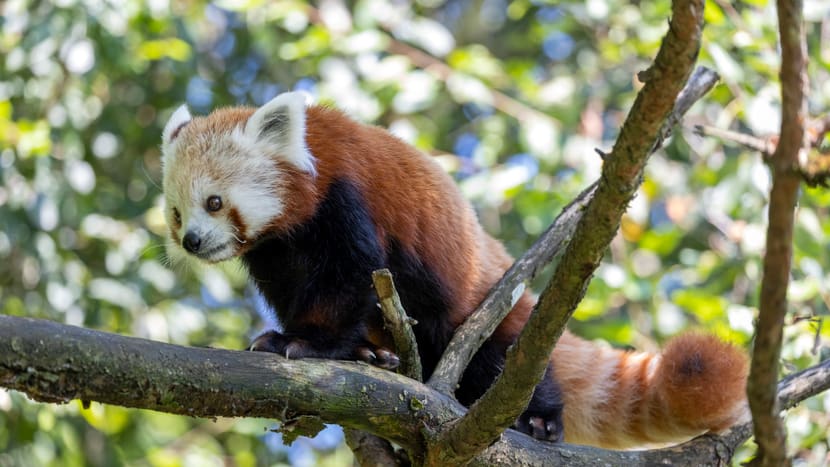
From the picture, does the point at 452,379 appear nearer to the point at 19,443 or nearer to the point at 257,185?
the point at 257,185

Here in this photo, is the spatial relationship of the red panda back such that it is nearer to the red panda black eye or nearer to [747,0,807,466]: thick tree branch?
the red panda black eye

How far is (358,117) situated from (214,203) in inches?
46.8

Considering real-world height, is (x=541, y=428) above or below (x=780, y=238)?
below

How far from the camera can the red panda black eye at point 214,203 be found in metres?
3.59

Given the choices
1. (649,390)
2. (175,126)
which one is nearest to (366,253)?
(175,126)

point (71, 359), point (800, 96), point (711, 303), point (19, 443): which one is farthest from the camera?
point (19, 443)

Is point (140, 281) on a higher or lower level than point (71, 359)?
lower

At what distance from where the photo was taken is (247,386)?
8.02ft

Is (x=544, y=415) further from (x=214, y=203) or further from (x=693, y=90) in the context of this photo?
(x=214, y=203)

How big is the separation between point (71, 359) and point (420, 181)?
1.81 m

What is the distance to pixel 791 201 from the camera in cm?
157

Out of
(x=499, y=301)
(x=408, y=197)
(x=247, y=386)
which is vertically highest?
(x=408, y=197)

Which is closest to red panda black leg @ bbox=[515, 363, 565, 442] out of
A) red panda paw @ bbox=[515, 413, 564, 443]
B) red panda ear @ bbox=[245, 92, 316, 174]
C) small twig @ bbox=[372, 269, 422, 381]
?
red panda paw @ bbox=[515, 413, 564, 443]

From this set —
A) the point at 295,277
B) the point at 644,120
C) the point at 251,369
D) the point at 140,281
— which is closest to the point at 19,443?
the point at 140,281
